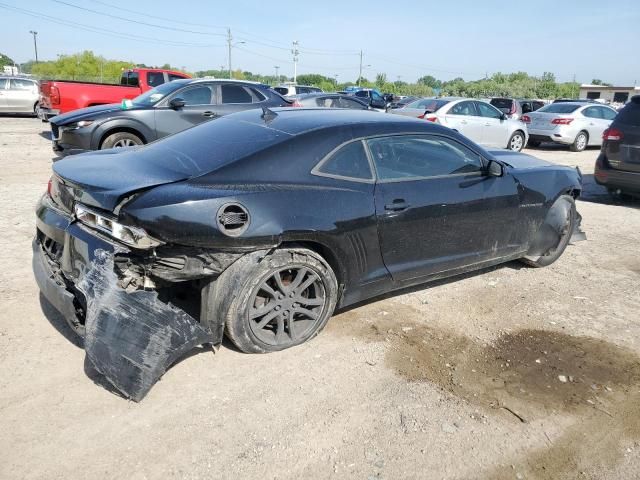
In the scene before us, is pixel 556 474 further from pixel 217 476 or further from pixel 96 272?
pixel 96 272

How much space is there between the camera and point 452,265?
161 inches

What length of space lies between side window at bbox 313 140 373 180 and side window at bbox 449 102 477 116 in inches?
391

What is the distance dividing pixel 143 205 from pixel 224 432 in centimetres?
128

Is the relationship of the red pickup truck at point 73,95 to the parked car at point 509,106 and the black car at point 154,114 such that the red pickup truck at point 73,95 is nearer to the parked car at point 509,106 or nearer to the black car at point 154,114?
the black car at point 154,114

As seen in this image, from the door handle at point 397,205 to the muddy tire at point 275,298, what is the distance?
2.05 ft

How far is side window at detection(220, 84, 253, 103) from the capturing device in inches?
367

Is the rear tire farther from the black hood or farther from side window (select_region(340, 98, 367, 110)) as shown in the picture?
the black hood

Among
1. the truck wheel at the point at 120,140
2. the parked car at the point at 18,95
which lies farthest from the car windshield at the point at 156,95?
the parked car at the point at 18,95

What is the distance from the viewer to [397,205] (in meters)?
3.58

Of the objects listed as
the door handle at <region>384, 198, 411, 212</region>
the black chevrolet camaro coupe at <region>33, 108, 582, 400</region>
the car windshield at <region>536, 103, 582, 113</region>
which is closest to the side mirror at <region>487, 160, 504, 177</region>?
the black chevrolet camaro coupe at <region>33, 108, 582, 400</region>

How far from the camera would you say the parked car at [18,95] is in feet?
58.3

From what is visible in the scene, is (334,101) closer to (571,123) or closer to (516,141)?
(516,141)

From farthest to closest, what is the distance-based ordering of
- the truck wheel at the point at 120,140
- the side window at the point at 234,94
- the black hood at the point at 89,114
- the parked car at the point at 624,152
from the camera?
1. the side window at the point at 234,94
2. the truck wheel at the point at 120,140
3. the black hood at the point at 89,114
4. the parked car at the point at 624,152

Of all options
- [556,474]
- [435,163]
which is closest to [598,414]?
[556,474]
